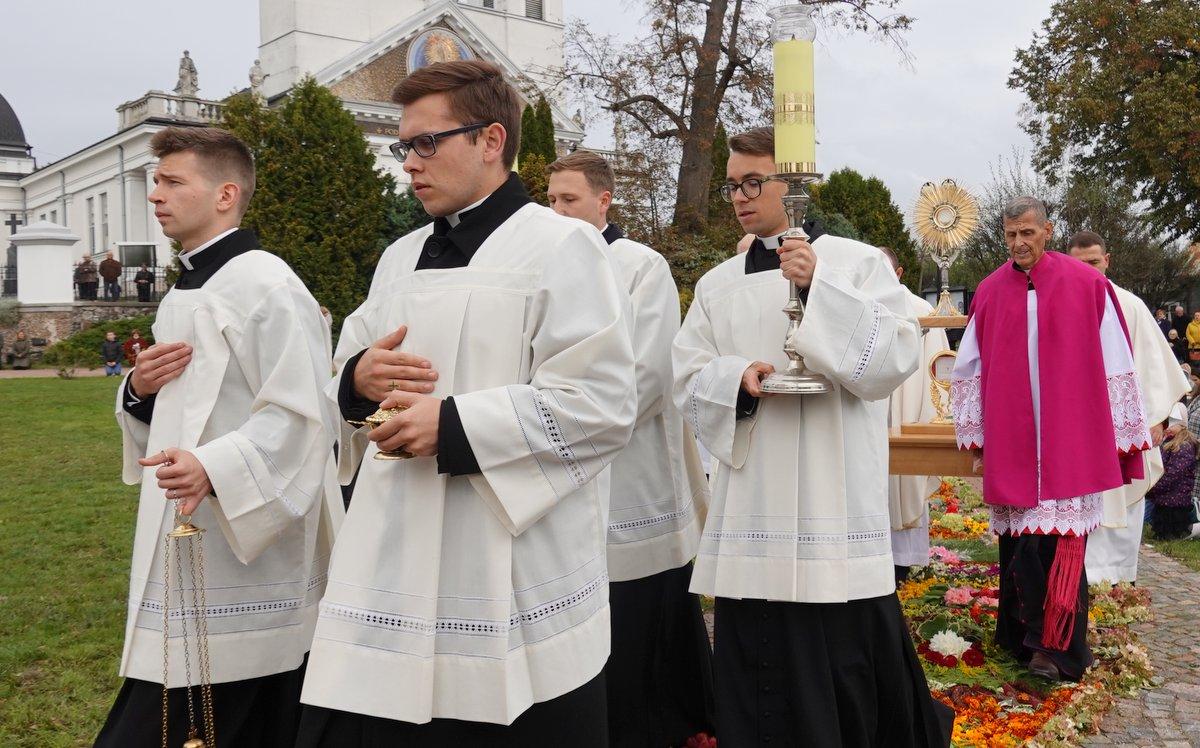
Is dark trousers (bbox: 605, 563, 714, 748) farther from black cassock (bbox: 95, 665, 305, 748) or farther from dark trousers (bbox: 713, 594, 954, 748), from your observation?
black cassock (bbox: 95, 665, 305, 748)

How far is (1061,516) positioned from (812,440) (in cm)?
209

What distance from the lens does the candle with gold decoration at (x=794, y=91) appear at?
3.56 metres

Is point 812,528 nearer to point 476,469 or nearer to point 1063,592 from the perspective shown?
point 476,469

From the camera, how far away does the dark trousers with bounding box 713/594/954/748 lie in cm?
385

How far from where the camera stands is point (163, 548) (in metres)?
3.43

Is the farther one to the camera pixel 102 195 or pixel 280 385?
pixel 102 195

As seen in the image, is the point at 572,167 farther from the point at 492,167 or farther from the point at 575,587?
the point at 575,587

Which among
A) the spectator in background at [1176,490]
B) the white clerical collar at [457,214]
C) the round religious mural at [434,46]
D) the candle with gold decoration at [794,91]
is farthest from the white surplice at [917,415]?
the round religious mural at [434,46]

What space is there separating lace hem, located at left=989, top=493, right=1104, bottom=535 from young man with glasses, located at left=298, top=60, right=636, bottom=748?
3231 mm

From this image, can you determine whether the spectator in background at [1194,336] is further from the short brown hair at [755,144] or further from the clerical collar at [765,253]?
the short brown hair at [755,144]

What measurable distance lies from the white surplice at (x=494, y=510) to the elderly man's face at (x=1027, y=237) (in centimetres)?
344

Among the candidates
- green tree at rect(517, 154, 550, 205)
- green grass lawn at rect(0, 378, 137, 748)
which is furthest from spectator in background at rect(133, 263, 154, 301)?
green grass lawn at rect(0, 378, 137, 748)

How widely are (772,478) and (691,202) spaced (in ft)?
58.9

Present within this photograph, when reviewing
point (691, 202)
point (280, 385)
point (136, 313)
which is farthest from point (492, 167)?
point (136, 313)
